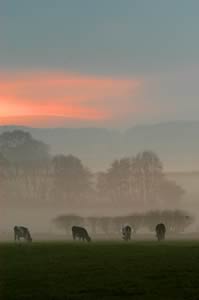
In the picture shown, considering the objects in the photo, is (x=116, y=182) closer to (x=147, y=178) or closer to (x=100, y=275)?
(x=147, y=178)

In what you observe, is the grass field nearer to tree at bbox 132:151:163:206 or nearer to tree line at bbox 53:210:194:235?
tree line at bbox 53:210:194:235

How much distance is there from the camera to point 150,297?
21.4 metres

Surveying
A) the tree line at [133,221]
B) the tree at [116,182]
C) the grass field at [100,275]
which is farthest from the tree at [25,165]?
the grass field at [100,275]

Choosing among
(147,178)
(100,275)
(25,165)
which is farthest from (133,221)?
(100,275)

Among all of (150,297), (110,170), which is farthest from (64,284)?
(110,170)

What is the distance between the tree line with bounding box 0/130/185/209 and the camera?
12169 centimetres

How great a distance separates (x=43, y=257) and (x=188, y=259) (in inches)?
273

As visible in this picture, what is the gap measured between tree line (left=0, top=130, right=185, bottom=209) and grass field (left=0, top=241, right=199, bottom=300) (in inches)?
3455

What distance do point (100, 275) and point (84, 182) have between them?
9652 cm

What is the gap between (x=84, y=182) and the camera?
122m

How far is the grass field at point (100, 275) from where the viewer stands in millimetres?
21984

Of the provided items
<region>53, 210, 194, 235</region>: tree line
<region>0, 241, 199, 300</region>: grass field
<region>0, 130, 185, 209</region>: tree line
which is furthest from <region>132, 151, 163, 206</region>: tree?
<region>0, 241, 199, 300</region>: grass field

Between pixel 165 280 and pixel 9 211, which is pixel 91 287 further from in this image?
pixel 9 211

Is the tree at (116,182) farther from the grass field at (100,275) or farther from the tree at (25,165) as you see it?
the grass field at (100,275)
